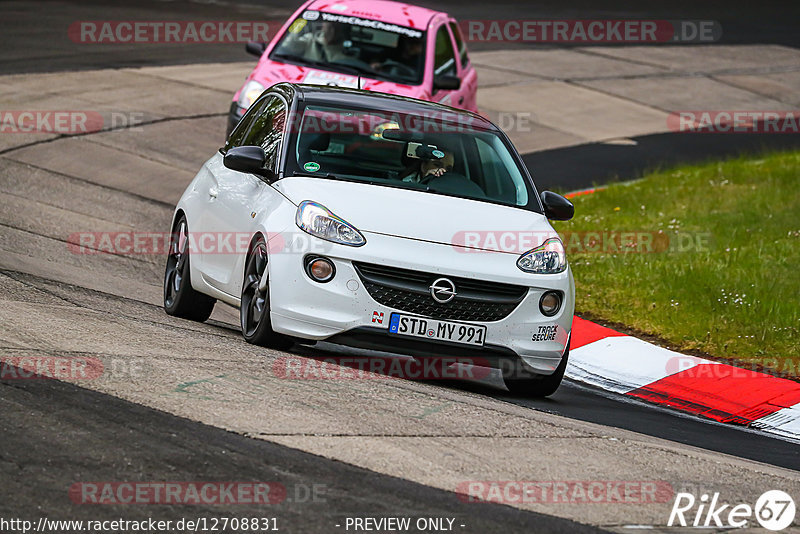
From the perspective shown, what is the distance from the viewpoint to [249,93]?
45.5 ft

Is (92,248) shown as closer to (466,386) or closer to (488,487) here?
(466,386)

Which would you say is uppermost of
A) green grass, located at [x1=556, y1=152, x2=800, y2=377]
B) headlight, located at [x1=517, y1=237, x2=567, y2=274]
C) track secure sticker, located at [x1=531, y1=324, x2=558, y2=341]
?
headlight, located at [x1=517, y1=237, x2=567, y2=274]

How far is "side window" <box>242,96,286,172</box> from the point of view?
28.4ft

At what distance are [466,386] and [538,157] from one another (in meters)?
10.3

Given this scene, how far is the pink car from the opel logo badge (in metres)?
6.73

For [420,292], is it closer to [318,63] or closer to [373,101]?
[373,101]

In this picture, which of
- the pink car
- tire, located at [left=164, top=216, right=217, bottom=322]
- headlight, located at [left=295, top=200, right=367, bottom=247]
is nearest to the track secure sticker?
headlight, located at [left=295, top=200, right=367, bottom=247]

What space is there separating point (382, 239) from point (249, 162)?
48.5 inches

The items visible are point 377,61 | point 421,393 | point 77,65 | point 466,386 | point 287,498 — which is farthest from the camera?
point 77,65

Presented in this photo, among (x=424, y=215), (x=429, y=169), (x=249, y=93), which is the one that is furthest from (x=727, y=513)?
(x=249, y=93)

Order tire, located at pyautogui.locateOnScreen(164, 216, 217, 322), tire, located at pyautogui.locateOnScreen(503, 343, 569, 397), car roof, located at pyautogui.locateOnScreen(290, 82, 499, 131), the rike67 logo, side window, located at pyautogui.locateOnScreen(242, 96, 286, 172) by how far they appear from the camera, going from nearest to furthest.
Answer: the rike67 logo
tire, located at pyautogui.locateOnScreen(503, 343, 569, 397)
side window, located at pyautogui.locateOnScreen(242, 96, 286, 172)
car roof, located at pyautogui.locateOnScreen(290, 82, 499, 131)
tire, located at pyautogui.locateOnScreen(164, 216, 217, 322)

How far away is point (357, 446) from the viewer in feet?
19.4

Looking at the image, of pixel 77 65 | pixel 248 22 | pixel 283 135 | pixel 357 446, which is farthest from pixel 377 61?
pixel 248 22

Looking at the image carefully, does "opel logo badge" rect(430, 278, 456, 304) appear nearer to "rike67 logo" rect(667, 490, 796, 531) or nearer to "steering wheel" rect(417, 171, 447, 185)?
"steering wheel" rect(417, 171, 447, 185)
